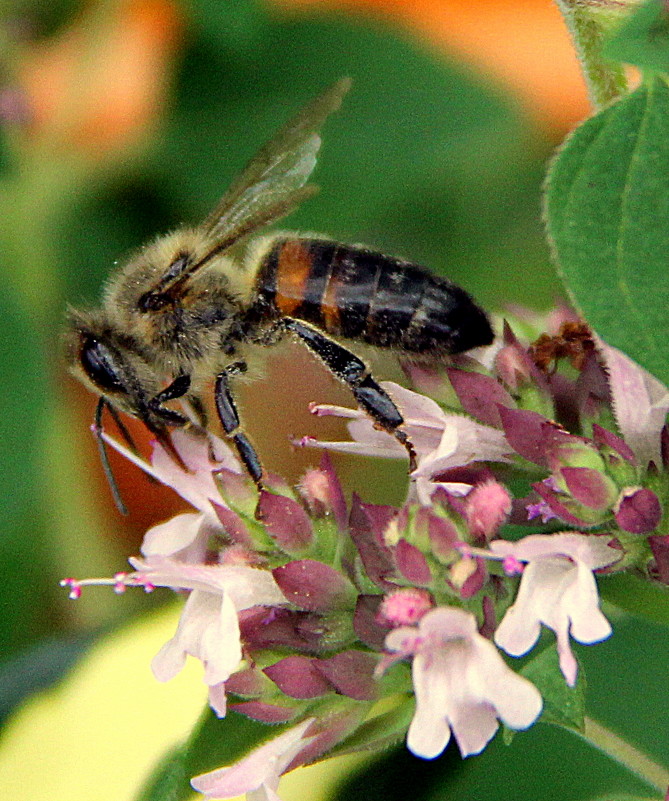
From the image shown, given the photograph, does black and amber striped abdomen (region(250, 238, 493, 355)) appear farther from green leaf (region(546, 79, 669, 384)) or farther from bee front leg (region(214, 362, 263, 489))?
green leaf (region(546, 79, 669, 384))

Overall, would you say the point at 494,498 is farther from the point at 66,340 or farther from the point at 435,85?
the point at 435,85

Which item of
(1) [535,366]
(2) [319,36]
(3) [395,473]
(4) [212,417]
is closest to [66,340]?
(4) [212,417]

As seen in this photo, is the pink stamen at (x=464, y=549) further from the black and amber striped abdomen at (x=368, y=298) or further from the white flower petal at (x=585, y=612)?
the black and amber striped abdomen at (x=368, y=298)

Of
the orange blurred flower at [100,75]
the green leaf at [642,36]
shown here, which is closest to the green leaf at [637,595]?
the green leaf at [642,36]

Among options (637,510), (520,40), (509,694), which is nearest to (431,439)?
(637,510)

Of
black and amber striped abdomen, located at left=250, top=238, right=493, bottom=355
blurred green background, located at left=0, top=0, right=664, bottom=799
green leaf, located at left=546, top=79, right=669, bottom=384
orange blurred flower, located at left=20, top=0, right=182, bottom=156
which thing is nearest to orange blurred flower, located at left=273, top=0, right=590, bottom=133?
blurred green background, located at left=0, top=0, right=664, bottom=799

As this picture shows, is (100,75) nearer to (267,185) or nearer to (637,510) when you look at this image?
(267,185)
